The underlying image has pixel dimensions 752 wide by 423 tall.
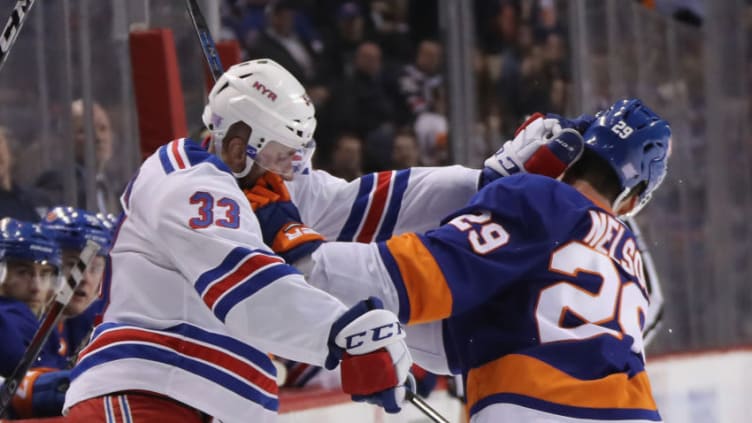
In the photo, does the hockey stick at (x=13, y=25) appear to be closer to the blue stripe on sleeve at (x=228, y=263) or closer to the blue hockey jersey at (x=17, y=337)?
the blue hockey jersey at (x=17, y=337)

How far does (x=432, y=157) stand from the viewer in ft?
17.4

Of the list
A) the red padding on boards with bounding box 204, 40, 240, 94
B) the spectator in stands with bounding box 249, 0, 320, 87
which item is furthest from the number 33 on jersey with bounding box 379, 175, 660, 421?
the spectator in stands with bounding box 249, 0, 320, 87

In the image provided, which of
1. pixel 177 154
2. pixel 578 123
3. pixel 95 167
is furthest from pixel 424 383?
pixel 177 154

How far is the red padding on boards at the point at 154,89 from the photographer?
11.9 ft

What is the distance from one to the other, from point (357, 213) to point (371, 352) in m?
0.69

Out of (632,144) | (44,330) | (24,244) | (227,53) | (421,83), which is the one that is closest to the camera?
(632,144)

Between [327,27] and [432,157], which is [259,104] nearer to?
[432,157]

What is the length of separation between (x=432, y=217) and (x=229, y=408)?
0.61 meters

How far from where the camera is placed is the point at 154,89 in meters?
3.64

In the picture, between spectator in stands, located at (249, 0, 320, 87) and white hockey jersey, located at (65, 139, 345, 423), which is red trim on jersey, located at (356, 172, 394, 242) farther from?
spectator in stands, located at (249, 0, 320, 87)

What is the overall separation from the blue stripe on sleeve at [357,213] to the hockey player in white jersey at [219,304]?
33 centimetres

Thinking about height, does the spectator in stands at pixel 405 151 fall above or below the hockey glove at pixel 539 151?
below

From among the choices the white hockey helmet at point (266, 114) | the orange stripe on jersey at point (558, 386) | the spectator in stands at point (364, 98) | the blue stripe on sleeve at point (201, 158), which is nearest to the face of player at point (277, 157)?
the white hockey helmet at point (266, 114)

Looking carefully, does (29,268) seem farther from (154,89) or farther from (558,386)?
(558,386)
